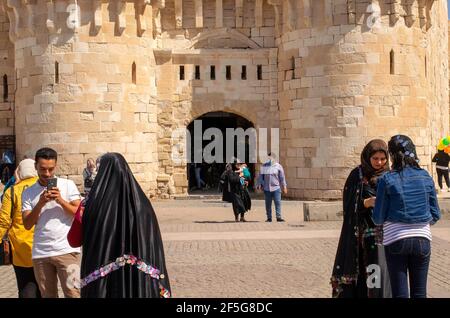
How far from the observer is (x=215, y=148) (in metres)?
21.7

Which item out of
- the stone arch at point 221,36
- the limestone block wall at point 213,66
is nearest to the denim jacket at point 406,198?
the limestone block wall at point 213,66

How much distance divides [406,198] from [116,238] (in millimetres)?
2234

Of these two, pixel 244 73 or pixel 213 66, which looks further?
pixel 244 73

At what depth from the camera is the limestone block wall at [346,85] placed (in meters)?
18.1

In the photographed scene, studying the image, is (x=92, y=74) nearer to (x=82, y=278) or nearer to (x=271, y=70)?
(x=271, y=70)

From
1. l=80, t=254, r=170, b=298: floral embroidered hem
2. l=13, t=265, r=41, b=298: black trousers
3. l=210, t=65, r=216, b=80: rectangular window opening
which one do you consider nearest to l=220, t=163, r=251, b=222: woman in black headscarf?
l=210, t=65, r=216, b=80: rectangular window opening

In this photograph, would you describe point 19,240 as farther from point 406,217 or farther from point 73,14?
point 73,14

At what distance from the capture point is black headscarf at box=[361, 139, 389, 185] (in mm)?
5566

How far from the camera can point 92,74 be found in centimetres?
1811

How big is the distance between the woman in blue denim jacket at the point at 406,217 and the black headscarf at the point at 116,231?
6.05 feet

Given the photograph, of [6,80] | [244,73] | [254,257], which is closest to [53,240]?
[254,257]

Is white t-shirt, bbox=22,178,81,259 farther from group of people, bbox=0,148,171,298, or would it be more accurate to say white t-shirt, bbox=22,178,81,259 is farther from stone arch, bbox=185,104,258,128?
stone arch, bbox=185,104,258,128

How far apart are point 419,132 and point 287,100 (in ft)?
12.6

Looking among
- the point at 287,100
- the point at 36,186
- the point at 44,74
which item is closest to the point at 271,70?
the point at 287,100
